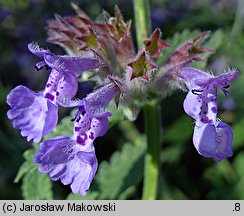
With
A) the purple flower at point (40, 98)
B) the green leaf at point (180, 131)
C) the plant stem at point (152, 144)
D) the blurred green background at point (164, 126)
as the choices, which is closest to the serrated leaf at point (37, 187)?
the blurred green background at point (164, 126)

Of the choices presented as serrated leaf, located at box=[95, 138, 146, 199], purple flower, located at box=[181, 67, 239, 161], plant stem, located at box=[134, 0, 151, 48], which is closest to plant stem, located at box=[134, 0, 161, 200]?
plant stem, located at box=[134, 0, 151, 48]

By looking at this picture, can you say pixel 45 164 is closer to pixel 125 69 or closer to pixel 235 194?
pixel 125 69

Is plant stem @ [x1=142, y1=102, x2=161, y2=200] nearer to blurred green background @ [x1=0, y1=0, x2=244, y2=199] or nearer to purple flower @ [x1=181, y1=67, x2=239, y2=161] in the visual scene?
blurred green background @ [x1=0, y1=0, x2=244, y2=199]

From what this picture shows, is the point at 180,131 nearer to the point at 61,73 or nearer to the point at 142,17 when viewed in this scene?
the point at 142,17

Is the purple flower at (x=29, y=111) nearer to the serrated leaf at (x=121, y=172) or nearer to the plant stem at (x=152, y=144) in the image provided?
the plant stem at (x=152, y=144)

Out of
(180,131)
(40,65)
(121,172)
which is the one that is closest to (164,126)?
(180,131)

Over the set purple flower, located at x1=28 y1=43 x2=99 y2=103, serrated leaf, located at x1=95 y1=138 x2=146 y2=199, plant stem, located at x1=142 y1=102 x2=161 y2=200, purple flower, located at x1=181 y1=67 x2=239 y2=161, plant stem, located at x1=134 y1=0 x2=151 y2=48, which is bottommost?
serrated leaf, located at x1=95 y1=138 x2=146 y2=199

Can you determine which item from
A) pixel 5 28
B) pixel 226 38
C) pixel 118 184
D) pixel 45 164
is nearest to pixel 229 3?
pixel 226 38
